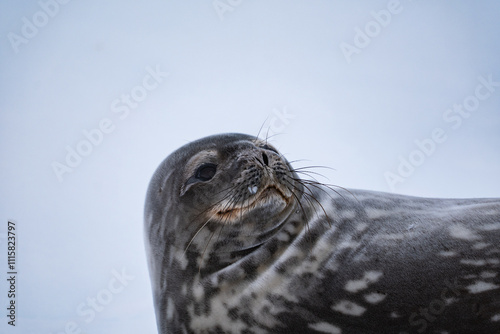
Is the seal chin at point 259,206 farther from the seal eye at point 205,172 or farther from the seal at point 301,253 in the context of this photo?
the seal eye at point 205,172

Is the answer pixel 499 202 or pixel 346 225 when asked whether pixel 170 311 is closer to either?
pixel 346 225

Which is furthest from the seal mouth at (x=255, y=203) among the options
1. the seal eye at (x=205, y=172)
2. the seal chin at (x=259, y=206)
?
the seal eye at (x=205, y=172)

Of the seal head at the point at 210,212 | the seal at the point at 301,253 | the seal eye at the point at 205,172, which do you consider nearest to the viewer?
the seal at the point at 301,253

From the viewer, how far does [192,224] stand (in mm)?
1363

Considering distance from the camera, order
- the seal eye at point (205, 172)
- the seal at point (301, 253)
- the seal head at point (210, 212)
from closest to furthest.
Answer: the seal at point (301, 253)
the seal head at point (210, 212)
the seal eye at point (205, 172)

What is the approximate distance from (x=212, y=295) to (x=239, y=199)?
0.29 meters

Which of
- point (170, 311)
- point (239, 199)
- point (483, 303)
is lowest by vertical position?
point (483, 303)

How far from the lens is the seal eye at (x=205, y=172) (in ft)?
4.76

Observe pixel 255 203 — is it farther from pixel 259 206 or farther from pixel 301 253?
pixel 301 253

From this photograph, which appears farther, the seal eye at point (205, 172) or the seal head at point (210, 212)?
the seal eye at point (205, 172)

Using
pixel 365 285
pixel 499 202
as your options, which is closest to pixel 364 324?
pixel 365 285

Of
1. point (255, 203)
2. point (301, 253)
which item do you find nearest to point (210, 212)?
point (255, 203)

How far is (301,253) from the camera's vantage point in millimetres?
1303

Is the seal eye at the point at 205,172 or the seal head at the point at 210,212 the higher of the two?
the seal eye at the point at 205,172
